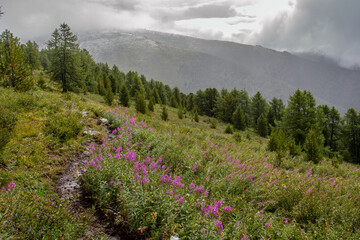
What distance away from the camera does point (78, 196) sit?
3.35 meters

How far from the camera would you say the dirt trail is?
8.79 ft

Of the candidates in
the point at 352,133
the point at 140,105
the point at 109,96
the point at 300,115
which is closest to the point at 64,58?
the point at 109,96

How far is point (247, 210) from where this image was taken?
371 centimetres

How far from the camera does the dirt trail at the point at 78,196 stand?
268 centimetres

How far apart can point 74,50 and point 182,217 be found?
28780 millimetres

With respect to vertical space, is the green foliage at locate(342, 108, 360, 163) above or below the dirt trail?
below

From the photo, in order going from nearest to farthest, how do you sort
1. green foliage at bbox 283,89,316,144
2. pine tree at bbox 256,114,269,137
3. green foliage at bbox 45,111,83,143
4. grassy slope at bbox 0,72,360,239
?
1. grassy slope at bbox 0,72,360,239
2. green foliage at bbox 45,111,83,143
3. green foliage at bbox 283,89,316,144
4. pine tree at bbox 256,114,269,137

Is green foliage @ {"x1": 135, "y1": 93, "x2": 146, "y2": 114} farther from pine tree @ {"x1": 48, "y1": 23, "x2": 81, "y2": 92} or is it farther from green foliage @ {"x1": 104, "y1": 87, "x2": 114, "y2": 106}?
pine tree @ {"x1": 48, "y1": 23, "x2": 81, "y2": 92}

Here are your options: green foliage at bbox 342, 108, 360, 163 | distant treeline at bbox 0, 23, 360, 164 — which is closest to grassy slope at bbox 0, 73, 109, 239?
distant treeline at bbox 0, 23, 360, 164

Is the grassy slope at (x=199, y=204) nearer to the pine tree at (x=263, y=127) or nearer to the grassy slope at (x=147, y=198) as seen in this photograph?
the grassy slope at (x=147, y=198)

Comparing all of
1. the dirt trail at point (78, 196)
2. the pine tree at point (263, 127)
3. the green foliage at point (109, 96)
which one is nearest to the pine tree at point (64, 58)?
the green foliage at point (109, 96)

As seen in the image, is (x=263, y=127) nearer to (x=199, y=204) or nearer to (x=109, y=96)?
(x=109, y=96)

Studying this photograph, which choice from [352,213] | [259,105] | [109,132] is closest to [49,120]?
[109,132]

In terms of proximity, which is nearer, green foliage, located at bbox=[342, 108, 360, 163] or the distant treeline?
the distant treeline
